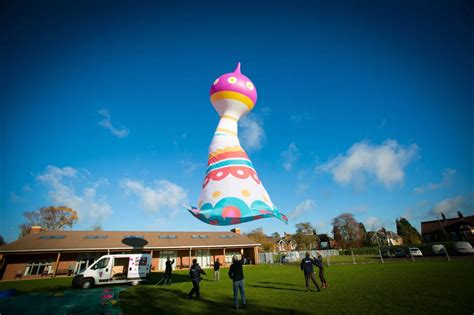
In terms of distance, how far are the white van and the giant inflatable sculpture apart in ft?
31.6

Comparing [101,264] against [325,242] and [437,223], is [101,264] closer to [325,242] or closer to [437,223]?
[437,223]

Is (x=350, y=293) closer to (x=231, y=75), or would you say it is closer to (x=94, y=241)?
(x=231, y=75)

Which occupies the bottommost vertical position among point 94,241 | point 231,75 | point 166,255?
point 166,255

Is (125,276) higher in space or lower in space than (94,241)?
lower

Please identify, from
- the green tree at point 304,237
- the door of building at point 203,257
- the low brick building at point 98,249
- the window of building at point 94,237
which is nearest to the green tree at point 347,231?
the green tree at point 304,237

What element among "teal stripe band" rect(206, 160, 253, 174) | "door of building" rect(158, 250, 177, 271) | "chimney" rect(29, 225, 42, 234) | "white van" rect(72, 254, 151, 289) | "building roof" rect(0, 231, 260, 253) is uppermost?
"chimney" rect(29, 225, 42, 234)

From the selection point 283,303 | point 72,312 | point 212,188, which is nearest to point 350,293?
point 283,303

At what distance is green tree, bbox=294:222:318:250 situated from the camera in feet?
195

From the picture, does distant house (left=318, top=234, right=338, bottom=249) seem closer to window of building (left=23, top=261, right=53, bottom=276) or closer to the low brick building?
the low brick building

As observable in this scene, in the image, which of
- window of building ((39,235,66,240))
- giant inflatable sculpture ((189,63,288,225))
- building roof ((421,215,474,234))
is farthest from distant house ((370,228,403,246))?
window of building ((39,235,66,240))

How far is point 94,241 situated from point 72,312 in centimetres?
2314

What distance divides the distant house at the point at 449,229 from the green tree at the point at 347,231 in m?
14.3

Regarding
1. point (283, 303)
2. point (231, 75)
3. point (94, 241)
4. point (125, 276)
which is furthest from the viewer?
point (94, 241)

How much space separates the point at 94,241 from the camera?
26.7 m
